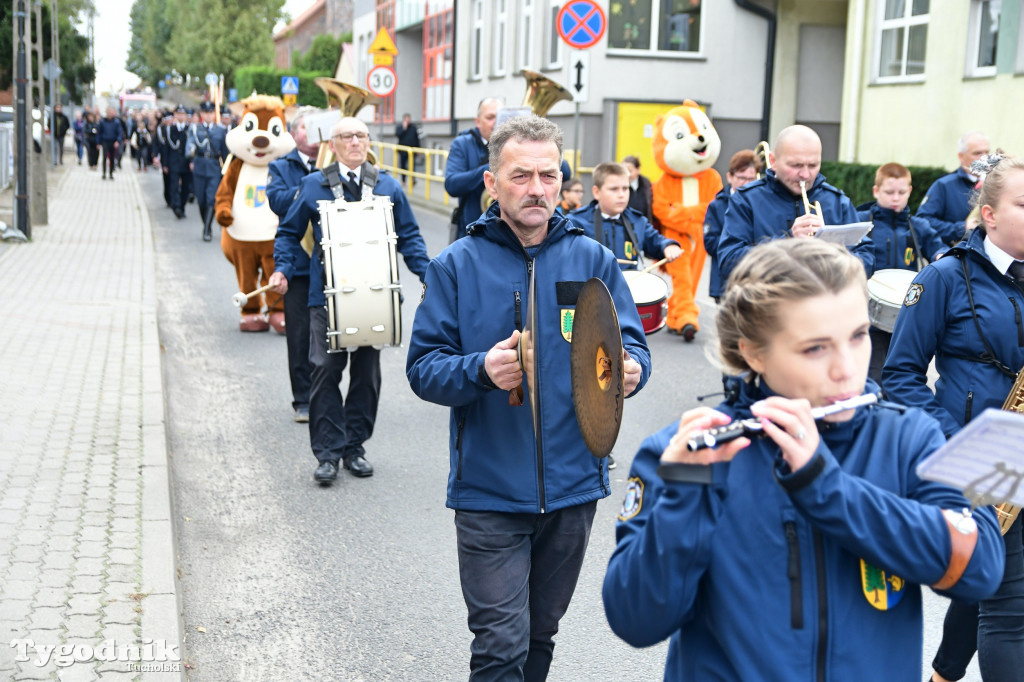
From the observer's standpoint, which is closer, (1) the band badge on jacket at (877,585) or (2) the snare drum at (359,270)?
Answer: (1) the band badge on jacket at (877,585)

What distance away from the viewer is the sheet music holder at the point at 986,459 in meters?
1.75

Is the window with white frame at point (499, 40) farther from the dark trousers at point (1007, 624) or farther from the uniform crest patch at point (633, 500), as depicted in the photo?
the uniform crest patch at point (633, 500)

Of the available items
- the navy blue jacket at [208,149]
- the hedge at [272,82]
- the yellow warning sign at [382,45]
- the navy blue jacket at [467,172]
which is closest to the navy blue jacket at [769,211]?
the navy blue jacket at [467,172]

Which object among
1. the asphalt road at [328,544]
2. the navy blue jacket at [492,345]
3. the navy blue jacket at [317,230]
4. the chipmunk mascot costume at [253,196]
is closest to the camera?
the navy blue jacket at [492,345]

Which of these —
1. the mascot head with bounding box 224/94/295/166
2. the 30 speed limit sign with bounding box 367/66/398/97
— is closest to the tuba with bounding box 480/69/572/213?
the mascot head with bounding box 224/94/295/166

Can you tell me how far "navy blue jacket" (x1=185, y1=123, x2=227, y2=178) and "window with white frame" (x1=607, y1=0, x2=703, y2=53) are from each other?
9.36 meters

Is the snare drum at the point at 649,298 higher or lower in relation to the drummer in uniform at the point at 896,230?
lower

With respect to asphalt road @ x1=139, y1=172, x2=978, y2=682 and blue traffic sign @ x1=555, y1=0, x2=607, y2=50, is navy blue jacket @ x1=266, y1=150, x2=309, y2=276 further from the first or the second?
blue traffic sign @ x1=555, y1=0, x2=607, y2=50

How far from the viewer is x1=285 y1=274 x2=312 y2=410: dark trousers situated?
7469 millimetres

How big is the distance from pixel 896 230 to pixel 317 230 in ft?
12.4

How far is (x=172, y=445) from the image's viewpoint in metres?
7.82

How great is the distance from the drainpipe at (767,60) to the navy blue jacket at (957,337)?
2184 cm

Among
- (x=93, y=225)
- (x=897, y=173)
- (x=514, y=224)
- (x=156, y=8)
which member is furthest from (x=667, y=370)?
(x=156, y=8)

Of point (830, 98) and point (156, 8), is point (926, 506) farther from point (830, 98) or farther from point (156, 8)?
point (156, 8)
